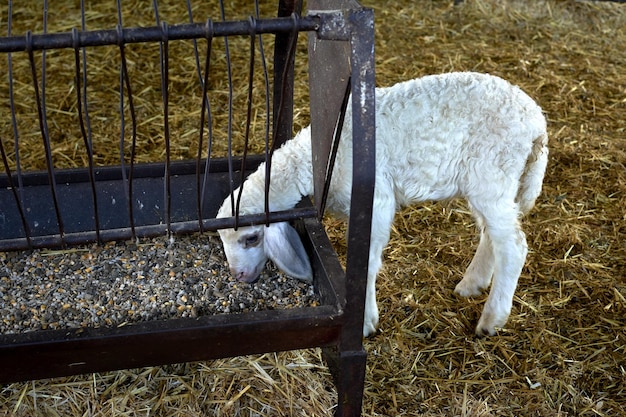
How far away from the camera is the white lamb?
3158 mm

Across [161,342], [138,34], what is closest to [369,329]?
[161,342]

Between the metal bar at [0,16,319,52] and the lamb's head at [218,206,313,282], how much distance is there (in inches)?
42.4

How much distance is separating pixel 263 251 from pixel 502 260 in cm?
104

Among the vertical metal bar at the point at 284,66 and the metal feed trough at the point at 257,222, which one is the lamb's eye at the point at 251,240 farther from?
the vertical metal bar at the point at 284,66

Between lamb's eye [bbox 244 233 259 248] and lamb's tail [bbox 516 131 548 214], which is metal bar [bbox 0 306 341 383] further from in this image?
lamb's tail [bbox 516 131 548 214]

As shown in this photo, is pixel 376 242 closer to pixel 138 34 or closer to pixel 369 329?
pixel 369 329

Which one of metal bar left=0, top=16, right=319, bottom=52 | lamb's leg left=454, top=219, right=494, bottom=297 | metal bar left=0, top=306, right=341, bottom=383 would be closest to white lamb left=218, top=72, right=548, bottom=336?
lamb's leg left=454, top=219, right=494, bottom=297

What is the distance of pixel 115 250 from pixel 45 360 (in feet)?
3.18

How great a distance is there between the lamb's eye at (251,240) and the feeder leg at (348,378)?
583 mm

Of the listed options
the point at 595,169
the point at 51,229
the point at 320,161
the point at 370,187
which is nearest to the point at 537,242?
the point at 595,169

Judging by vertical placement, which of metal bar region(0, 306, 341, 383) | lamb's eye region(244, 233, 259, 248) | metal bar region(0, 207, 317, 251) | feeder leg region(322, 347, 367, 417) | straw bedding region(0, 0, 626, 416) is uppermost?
metal bar region(0, 207, 317, 251)

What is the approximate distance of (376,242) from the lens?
10.7ft

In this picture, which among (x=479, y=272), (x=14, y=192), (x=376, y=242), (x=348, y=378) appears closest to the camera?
(x=14, y=192)

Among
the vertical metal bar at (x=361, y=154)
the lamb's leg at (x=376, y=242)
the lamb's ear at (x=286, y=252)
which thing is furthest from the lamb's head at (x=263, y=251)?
the vertical metal bar at (x=361, y=154)
